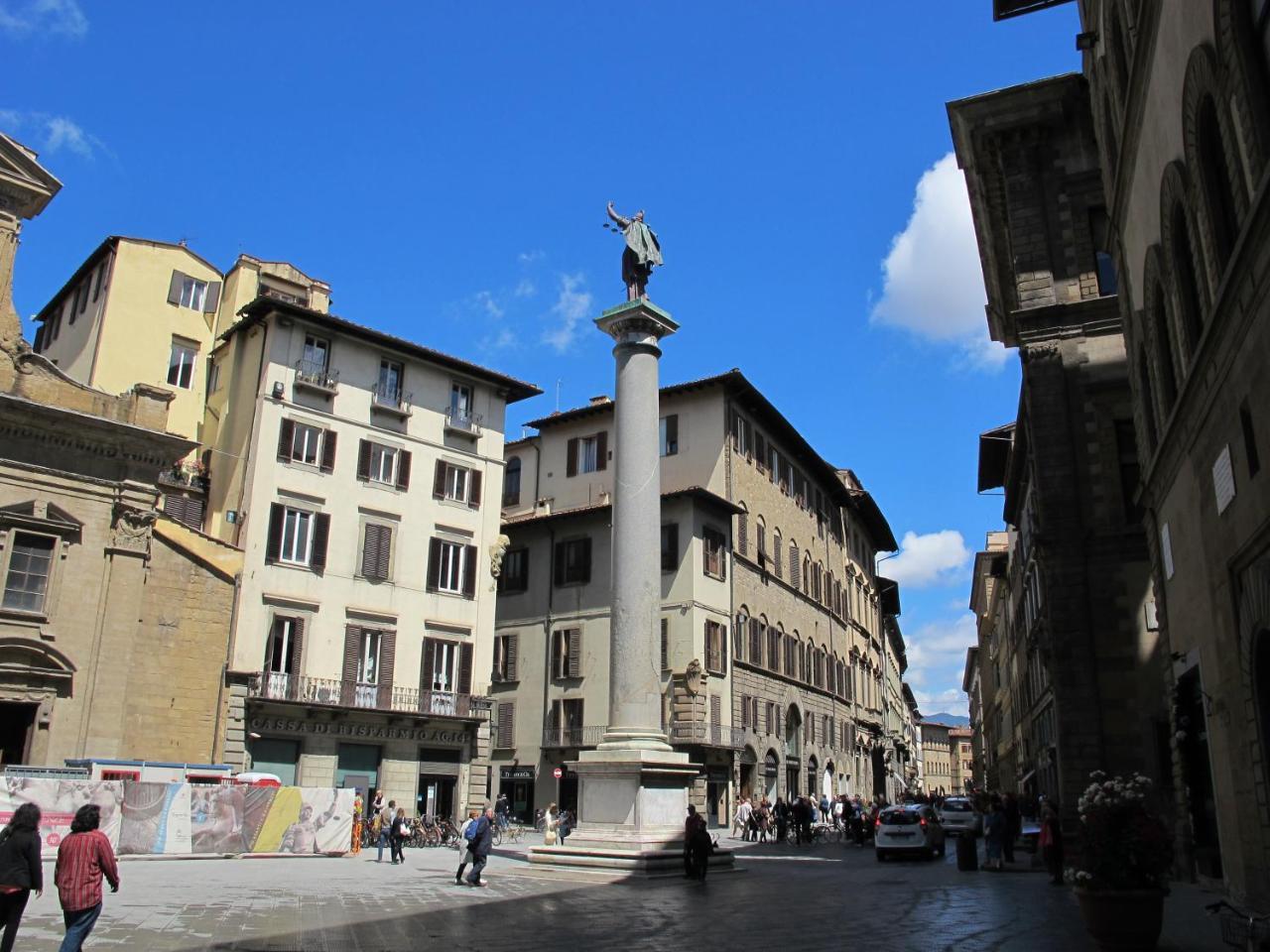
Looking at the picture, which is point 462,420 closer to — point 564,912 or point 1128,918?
point 564,912

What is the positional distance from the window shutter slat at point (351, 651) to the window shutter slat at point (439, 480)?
19.4ft

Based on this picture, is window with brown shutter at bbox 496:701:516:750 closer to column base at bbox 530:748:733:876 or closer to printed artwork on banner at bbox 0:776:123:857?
printed artwork on banner at bbox 0:776:123:857

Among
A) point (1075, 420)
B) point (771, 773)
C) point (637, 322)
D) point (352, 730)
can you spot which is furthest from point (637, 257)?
point (771, 773)

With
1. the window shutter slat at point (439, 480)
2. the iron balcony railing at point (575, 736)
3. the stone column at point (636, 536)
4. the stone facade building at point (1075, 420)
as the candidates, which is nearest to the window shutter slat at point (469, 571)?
the window shutter slat at point (439, 480)

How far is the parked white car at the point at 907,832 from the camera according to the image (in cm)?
2777

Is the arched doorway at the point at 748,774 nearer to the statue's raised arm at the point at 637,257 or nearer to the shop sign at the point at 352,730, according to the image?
the shop sign at the point at 352,730

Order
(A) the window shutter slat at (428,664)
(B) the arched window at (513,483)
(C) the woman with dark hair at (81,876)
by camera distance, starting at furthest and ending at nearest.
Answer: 1. (B) the arched window at (513,483)
2. (A) the window shutter slat at (428,664)
3. (C) the woman with dark hair at (81,876)

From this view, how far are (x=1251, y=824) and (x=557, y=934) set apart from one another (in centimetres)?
808

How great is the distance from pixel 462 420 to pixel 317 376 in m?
6.15

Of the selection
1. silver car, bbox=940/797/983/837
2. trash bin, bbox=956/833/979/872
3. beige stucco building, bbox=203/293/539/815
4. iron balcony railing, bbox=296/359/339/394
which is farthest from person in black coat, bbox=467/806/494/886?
silver car, bbox=940/797/983/837

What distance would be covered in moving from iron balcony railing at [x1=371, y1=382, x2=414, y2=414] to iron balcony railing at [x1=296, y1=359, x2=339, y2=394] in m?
1.52

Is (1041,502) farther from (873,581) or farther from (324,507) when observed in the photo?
(873,581)

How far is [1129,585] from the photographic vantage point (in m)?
22.2

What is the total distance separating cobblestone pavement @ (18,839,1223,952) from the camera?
1091 cm
